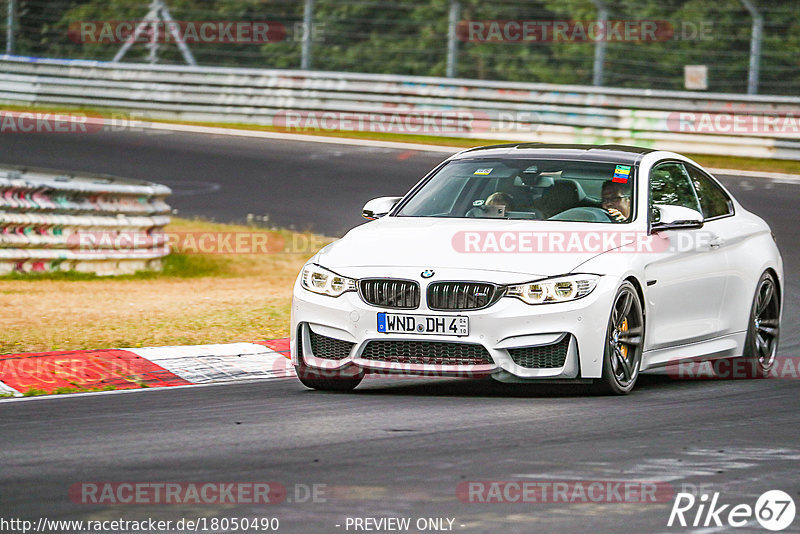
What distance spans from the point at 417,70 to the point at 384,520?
2309 cm

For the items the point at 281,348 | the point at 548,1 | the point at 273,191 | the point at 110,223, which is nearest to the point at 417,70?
the point at 548,1

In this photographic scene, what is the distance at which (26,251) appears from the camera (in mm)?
15195

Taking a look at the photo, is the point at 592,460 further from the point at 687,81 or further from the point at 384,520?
the point at 687,81

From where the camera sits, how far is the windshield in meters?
9.53

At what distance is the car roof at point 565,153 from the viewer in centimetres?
991

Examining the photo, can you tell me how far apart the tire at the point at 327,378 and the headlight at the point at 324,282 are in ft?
1.43

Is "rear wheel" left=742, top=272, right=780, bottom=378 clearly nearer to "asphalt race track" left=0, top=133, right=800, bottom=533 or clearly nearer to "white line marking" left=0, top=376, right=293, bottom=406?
"asphalt race track" left=0, top=133, right=800, bottom=533

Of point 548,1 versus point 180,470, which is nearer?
point 180,470

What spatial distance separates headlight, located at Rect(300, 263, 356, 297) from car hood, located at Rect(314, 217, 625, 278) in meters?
0.04
